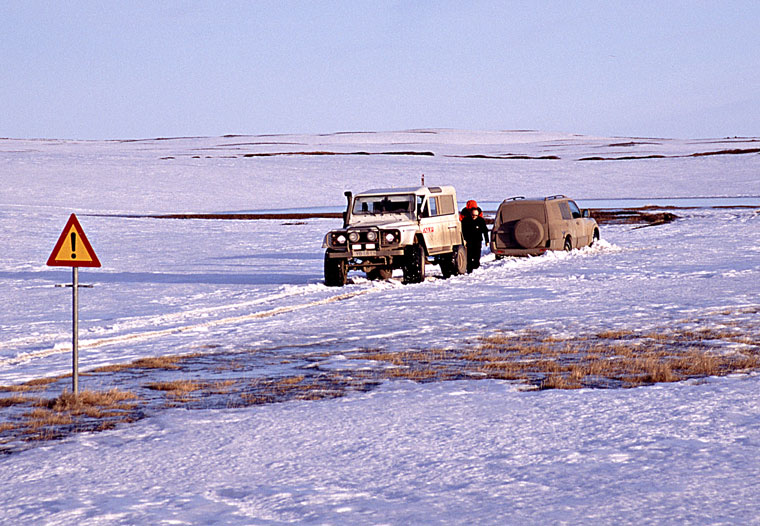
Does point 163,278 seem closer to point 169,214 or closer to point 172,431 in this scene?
point 172,431

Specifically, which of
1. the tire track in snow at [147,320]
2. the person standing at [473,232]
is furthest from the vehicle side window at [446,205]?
the tire track in snow at [147,320]

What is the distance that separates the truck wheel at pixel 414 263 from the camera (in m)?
20.4

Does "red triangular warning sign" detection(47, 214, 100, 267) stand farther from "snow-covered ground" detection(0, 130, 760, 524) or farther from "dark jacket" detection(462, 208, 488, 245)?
"dark jacket" detection(462, 208, 488, 245)

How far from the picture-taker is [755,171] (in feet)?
232

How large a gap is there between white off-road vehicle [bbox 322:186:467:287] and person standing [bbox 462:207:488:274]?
457mm

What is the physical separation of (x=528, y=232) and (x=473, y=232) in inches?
125

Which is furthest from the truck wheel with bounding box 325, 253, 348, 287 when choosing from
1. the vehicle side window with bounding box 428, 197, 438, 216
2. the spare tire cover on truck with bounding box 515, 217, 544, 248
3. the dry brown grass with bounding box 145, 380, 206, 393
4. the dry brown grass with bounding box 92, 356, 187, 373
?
the dry brown grass with bounding box 145, 380, 206, 393

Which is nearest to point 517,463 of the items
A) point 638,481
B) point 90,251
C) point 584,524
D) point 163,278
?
point 638,481

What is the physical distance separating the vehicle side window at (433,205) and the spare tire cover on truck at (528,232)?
4.47 metres

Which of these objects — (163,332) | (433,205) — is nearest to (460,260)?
(433,205)

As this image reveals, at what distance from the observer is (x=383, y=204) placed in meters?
21.3

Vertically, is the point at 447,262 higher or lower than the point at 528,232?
lower

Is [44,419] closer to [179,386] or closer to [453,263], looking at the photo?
[179,386]

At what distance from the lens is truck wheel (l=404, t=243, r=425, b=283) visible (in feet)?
66.9
